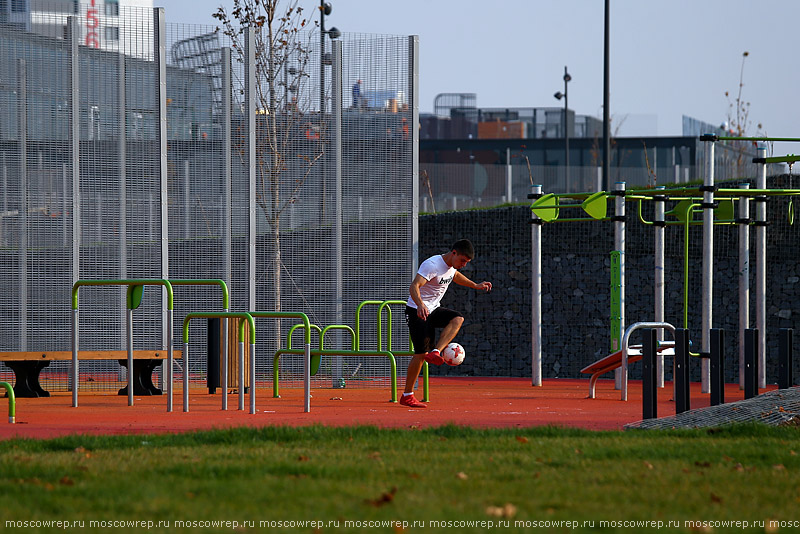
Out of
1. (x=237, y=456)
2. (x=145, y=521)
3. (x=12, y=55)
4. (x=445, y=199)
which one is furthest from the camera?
(x=445, y=199)

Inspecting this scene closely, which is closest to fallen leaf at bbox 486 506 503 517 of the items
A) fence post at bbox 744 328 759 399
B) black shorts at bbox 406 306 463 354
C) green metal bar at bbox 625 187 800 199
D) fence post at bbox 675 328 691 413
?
fence post at bbox 675 328 691 413

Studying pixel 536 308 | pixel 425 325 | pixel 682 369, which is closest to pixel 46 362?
pixel 425 325

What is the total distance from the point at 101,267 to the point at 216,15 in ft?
13.7

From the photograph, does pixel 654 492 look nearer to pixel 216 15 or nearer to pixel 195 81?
pixel 195 81

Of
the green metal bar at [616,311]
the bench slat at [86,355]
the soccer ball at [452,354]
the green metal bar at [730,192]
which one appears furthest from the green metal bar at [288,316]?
the green metal bar at [730,192]

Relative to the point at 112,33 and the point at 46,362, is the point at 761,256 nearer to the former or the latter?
the point at 112,33

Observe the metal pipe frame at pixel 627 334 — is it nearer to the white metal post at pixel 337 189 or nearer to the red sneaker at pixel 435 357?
the red sneaker at pixel 435 357

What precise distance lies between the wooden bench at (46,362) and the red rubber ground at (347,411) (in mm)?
292

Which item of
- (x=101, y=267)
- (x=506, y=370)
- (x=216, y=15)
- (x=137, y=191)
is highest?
(x=216, y=15)

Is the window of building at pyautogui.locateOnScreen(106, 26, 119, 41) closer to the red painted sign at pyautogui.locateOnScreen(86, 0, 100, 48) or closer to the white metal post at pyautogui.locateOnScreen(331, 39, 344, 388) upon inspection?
the red painted sign at pyautogui.locateOnScreen(86, 0, 100, 48)

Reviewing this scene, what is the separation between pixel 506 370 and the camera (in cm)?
1565

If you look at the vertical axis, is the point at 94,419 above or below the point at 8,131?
below

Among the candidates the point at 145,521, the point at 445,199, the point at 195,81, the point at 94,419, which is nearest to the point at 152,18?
the point at 195,81

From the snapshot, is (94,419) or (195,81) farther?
(195,81)
